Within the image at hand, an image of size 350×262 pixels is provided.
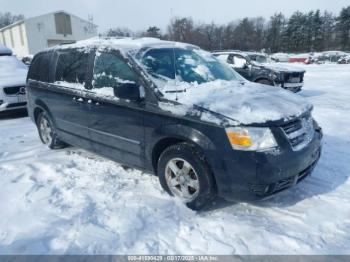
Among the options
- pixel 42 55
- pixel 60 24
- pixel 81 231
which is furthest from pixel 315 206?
pixel 60 24

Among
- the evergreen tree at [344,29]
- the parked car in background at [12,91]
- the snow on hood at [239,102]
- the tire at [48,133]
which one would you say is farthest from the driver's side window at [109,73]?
the evergreen tree at [344,29]

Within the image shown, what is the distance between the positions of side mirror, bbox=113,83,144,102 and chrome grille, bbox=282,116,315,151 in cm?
157

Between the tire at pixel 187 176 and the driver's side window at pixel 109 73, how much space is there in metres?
0.99

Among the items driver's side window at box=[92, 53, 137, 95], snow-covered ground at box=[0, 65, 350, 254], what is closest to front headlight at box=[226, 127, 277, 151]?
snow-covered ground at box=[0, 65, 350, 254]

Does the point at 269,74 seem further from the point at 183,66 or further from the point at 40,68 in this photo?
the point at 40,68

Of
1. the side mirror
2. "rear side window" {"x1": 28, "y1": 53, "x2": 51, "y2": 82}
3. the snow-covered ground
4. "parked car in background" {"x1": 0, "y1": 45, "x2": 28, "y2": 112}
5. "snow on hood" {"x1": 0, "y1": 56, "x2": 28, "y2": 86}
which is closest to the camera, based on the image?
the snow-covered ground

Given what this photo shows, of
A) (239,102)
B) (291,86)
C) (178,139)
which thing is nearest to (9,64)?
(178,139)

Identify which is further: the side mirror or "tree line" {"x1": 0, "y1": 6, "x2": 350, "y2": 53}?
"tree line" {"x1": 0, "y1": 6, "x2": 350, "y2": 53}

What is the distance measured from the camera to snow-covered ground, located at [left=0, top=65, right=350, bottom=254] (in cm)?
295

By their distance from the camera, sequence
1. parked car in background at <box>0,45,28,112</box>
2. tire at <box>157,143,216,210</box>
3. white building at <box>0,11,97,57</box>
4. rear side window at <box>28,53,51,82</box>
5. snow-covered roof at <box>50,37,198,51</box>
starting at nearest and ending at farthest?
tire at <box>157,143,216,210</box>, snow-covered roof at <box>50,37,198,51</box>, rear side window at <box>28,53,51,82</box>, parked car in background at <box>0,45,28,112</box>, white building at <box>0,11,97,57</box>

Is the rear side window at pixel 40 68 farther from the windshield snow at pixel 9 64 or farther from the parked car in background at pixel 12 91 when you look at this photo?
the windshield snow at pixel 9 64

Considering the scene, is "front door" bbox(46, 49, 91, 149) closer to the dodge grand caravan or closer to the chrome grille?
the dodge grand caravan

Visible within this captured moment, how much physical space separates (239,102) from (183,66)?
1093 mm

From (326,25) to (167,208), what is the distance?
78.0m
